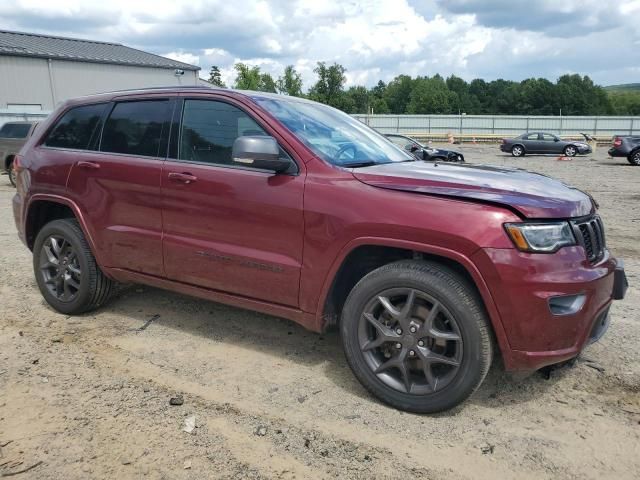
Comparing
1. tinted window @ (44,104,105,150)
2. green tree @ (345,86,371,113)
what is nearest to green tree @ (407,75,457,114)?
green tree @ (345,86,371,113)

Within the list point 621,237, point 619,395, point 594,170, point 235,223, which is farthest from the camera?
point 594,170

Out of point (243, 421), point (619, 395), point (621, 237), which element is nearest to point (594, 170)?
point (621, 237)

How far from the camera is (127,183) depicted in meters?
4.08

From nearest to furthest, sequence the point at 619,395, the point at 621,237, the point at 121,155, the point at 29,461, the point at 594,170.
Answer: the point at 29,461 → the point at 619,395 → the point at 121,155 → the point at 621,237 → the point at 594,170

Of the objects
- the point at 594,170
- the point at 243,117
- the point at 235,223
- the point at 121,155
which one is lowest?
the point at 594,170

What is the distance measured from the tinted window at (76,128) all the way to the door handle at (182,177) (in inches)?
43.0

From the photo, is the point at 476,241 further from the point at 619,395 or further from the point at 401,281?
the point at 619,395

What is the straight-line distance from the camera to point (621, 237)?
7.66 meters

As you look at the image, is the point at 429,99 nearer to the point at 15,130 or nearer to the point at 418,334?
the point at 15,130

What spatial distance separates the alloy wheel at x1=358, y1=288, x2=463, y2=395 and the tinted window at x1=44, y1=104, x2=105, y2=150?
2825 mm

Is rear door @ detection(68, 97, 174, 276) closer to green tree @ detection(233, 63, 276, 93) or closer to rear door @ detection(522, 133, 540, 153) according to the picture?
rear door @ detection(522, 133, 540, 153)

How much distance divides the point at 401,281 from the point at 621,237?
594cm

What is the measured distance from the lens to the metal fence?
1708 inches

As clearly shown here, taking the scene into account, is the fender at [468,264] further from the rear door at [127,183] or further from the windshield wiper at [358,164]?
the rear door at [127,183]
